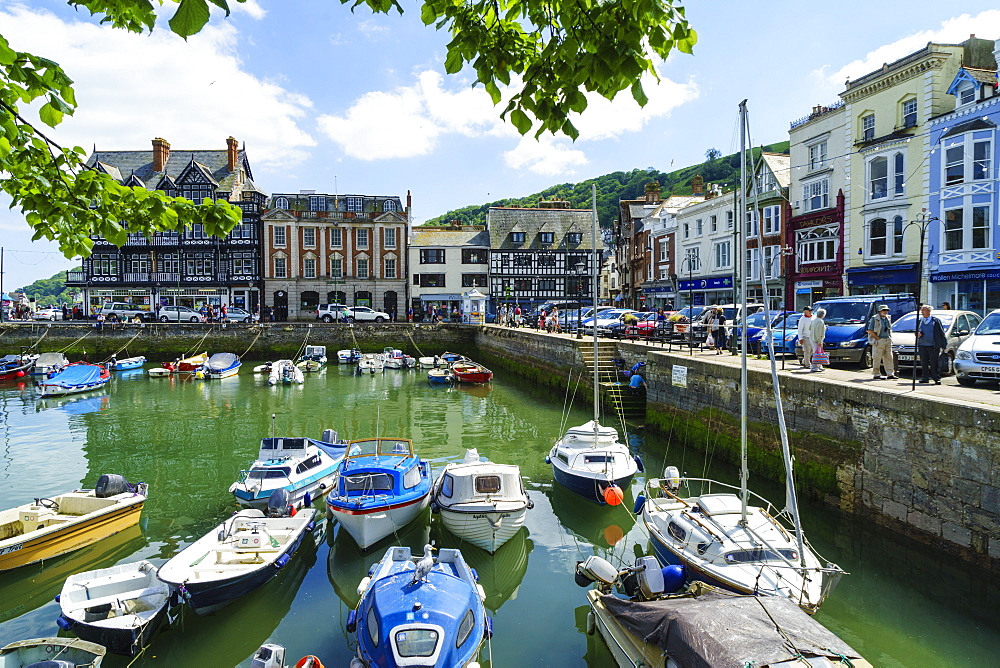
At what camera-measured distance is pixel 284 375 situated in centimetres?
3638

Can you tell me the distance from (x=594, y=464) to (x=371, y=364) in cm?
2849

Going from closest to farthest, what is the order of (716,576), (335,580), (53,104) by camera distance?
(53,104) < (716,576) < (335,580)

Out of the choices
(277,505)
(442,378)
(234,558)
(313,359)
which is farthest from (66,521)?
(313,359)

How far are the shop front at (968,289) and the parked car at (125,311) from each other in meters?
53.7

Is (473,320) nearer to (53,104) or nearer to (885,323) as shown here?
(885,323)

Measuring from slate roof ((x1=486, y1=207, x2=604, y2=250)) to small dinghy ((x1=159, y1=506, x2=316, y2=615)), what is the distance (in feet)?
163

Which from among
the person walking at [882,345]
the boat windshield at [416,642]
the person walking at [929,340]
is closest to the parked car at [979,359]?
the person walking at [929,340]

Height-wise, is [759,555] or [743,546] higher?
[743,546]

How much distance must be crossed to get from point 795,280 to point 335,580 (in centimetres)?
3353

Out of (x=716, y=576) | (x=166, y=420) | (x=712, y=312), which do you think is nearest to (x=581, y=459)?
(x=716, y=576)

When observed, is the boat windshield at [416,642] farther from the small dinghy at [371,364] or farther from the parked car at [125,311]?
the parked car at [125,311]

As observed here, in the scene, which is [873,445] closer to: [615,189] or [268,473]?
[268,473]

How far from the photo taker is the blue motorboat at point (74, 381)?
31.1 meters

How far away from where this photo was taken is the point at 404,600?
7.79 meters
